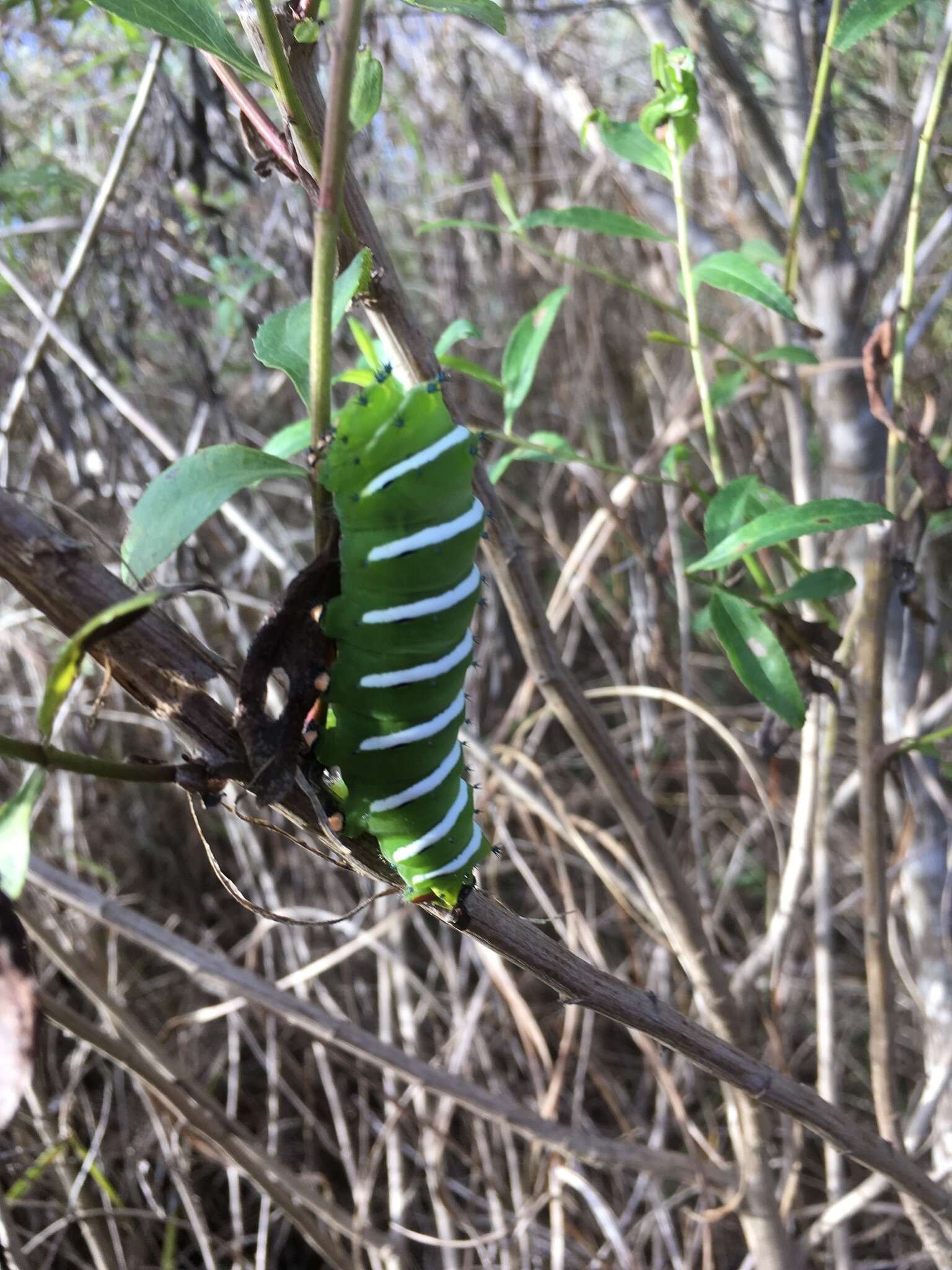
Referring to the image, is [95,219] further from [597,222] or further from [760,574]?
[760,574]

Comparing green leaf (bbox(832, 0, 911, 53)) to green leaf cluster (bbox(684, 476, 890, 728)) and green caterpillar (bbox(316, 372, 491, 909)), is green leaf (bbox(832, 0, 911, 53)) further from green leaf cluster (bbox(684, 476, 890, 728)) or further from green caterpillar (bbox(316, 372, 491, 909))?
green caterpillar (bbox(316, 372, 491, 909))

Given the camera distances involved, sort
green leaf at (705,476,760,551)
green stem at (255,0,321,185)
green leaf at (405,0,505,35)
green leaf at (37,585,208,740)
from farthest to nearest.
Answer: green leaf at (705,476,760,551) < green leaf at (405,0,505,35) < green stem at (255,0,321,185) < green leaf at (37,585,208,740)

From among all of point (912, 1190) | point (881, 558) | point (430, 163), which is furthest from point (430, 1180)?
point (430, 163)

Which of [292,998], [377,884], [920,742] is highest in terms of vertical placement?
[920,742]

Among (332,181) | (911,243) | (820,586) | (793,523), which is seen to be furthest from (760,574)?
(332,181)

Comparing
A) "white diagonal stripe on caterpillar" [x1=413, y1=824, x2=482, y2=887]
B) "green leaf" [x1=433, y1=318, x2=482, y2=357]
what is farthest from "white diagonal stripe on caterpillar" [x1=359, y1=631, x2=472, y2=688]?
"green leaf" [x1=433, y1=318, x2=482, y2=357]

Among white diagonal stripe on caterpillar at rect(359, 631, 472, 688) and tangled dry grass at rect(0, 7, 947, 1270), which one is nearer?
white diagonal stripe on caterpillar at rect(359, 631, 472, 688)
